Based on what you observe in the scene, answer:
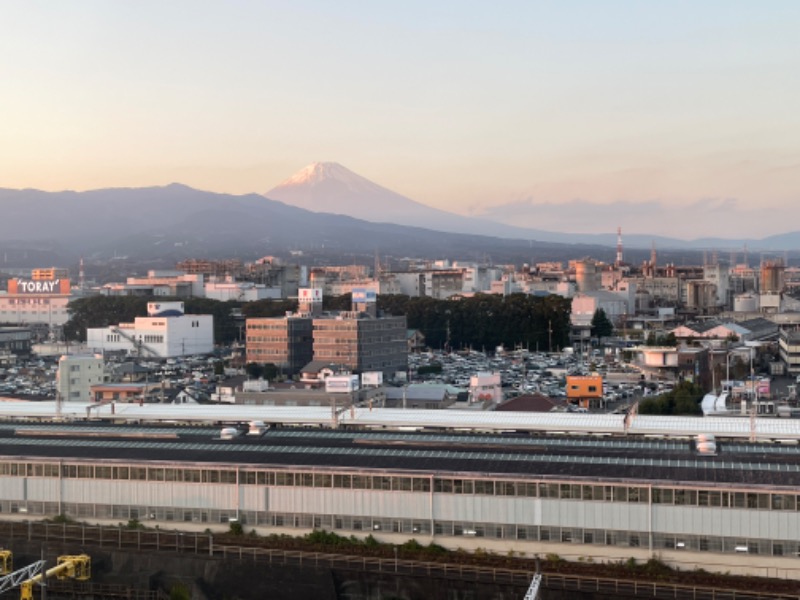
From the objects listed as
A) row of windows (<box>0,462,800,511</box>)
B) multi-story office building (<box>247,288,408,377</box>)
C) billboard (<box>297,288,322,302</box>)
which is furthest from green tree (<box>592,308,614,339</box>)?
row of windows (<box>0,462,800,511</box>)

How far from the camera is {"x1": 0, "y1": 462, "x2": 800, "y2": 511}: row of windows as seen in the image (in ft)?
32.2

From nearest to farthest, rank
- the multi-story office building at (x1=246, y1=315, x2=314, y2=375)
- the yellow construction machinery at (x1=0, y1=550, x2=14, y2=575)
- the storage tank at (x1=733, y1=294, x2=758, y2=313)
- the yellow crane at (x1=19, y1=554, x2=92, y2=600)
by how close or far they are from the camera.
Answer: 1. the yellow crane at (x1=19, y1=554, x2=92, y2=600)
2. the yellow construction machinery at (x1=0, y1=550, x2=14, y2=575)
3. the multi-story office building at (x1=246, y1=315, x2=314, y2=375)
4. the storage tank at (x1=733, y1=294, x2=758, y2=313)

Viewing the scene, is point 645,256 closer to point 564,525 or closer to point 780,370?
point 780,370

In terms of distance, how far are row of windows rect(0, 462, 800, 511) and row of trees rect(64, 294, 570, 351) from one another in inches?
1138

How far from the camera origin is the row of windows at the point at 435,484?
9.80 m

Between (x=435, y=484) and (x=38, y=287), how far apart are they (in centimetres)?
4483

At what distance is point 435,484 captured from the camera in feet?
34.8

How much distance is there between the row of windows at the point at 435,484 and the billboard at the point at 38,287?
136 feet

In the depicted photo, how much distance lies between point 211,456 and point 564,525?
4043mm

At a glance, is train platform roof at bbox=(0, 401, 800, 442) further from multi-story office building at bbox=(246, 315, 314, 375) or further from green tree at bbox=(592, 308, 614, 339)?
green tree at bbox=(592, 308, 614, 339)

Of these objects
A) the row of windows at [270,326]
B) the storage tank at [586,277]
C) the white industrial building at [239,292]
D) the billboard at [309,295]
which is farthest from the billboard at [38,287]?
the storage tank at [586,277]

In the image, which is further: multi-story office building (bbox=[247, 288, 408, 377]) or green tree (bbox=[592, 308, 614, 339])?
green tree (bbox=[592, 308, 614, 339])

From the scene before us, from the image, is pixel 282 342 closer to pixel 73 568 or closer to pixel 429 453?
pixel 429 453

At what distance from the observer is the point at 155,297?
173 feet
